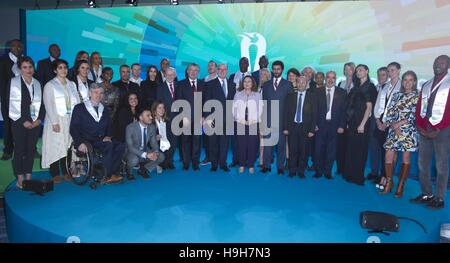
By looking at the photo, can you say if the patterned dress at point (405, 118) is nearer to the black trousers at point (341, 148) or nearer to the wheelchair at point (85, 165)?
the black trousers at point (341, 148)

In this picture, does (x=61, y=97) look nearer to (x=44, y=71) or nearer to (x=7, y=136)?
(x=44, y=71)

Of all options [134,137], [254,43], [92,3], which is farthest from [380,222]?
[92,3]

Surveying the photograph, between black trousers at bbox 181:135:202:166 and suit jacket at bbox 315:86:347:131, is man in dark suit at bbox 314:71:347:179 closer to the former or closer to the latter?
suit jacket at bbox 315:86:347:131

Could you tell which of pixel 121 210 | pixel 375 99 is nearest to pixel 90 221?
pixel 121 210

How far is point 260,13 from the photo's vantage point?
714cm

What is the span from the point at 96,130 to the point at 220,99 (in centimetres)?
165

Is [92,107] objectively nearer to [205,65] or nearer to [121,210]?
[121,210]

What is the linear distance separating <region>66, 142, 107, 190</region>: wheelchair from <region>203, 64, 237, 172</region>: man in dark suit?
4.91ft

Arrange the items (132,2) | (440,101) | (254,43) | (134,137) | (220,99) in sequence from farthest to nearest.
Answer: (132,2)
(254,43)
(220,99)
(134,137)
(440,101)

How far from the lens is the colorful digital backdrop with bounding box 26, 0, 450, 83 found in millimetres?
6484

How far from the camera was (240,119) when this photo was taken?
4641 millimetres

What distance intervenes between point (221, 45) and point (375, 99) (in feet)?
12.4

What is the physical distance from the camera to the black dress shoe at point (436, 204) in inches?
141

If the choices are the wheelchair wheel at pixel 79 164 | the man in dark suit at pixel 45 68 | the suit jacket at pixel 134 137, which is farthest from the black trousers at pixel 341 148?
the man in dark suit at pixel 45 68
